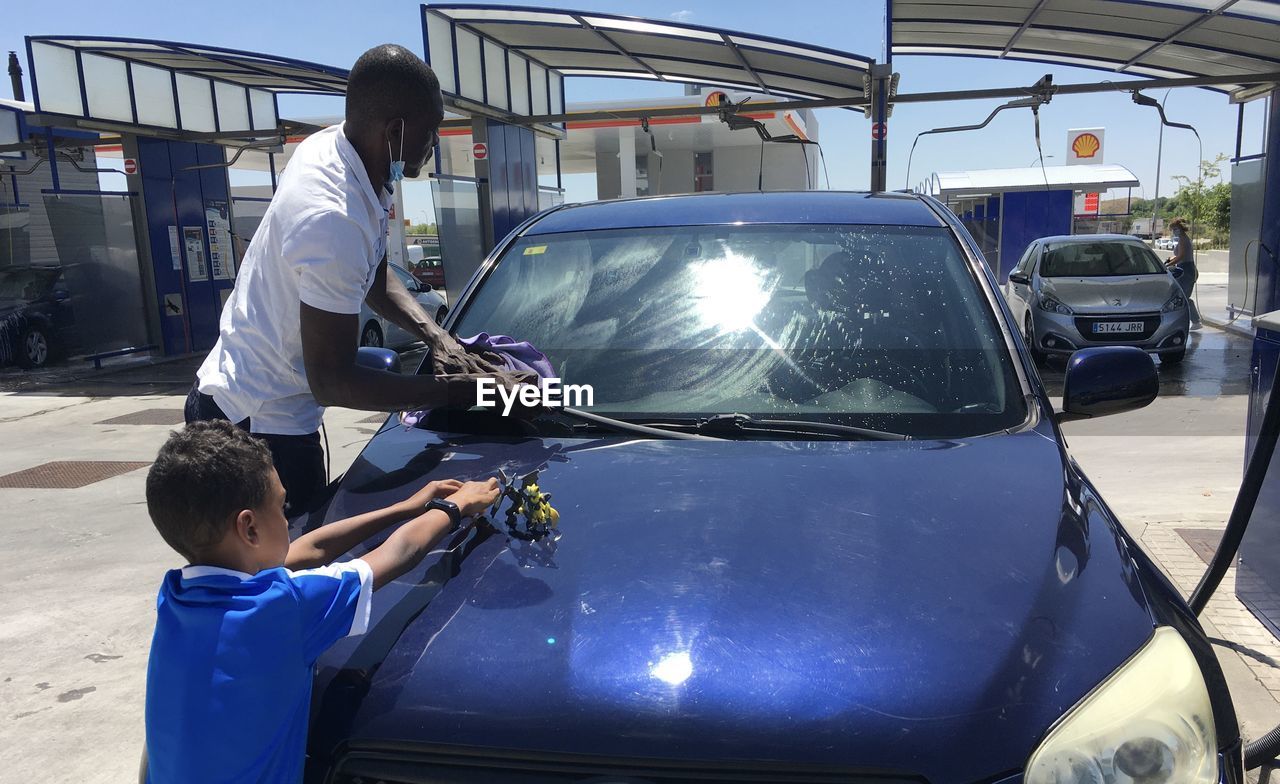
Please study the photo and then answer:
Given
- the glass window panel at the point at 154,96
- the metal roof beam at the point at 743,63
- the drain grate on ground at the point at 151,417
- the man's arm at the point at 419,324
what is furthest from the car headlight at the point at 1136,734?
the glass window panel at the point at 154,96

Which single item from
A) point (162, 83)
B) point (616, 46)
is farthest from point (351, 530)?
point (162, 83)

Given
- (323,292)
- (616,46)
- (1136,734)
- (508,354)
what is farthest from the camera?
(616,46)

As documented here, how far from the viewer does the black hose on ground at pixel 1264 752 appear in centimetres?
270

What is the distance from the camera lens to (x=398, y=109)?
2.23 metres

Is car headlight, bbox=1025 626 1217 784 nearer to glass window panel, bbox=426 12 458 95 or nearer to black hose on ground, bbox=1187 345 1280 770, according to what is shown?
black hose on ground, bbox=1187 345 1280 770

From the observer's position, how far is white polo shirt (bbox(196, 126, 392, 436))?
81.4 inches

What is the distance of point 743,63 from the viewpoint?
11242mm

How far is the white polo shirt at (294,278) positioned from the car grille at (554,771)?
3.37ft

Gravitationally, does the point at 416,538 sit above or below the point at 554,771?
above

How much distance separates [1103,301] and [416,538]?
10.9 meters

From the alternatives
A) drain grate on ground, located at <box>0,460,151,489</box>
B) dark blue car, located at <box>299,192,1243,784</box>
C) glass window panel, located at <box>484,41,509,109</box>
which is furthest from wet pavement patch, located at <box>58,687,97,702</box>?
glass window panel, located at <box>484,41,509,109</box>

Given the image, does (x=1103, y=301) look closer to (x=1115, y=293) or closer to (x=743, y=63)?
(x=1115, y=293)

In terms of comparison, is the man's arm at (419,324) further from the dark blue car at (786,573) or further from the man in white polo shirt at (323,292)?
the dark blue car at (786,573)

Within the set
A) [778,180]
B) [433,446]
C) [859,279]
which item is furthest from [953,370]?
[778,180]
